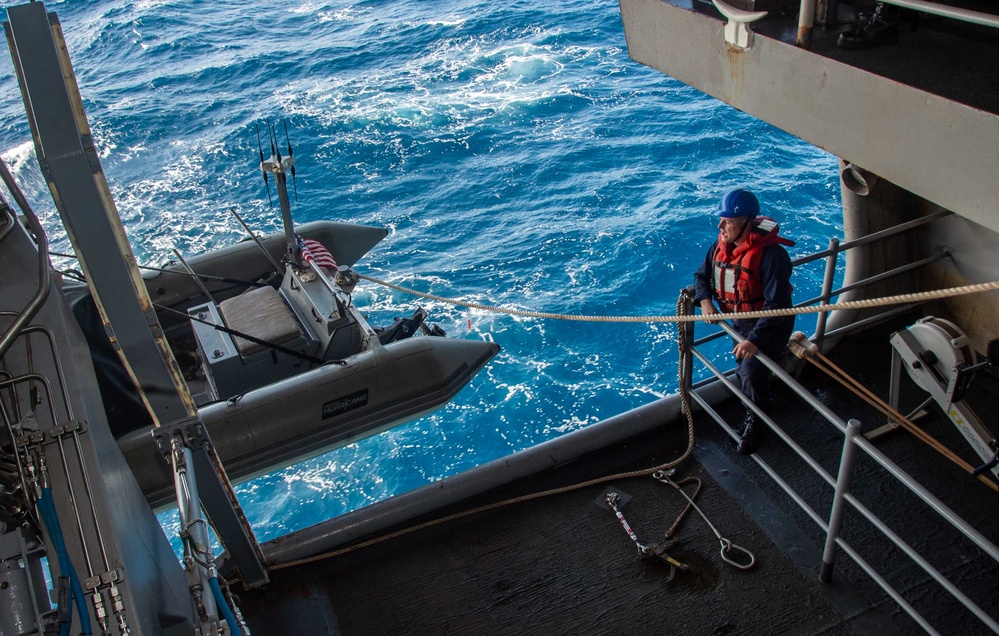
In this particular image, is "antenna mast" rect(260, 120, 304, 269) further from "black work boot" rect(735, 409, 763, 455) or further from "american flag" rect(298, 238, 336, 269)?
"black work boot" rect(735, 409, 763, 455)

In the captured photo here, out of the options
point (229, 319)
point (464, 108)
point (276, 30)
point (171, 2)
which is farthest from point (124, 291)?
point (171, 2)

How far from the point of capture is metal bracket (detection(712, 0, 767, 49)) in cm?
333

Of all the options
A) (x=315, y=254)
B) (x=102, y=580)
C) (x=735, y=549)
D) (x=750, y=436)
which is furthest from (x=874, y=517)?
(x=315, y=254)

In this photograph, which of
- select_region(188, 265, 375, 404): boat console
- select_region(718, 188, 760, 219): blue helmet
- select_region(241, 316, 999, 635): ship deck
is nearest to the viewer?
select_region(241, 316, 999, 635): ship deck

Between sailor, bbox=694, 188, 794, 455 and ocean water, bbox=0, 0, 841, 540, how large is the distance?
5241 millimetres

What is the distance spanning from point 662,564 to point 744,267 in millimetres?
1619

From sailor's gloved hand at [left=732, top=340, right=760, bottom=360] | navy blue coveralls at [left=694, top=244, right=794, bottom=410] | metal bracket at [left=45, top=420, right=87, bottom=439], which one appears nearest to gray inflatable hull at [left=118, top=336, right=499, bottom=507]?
navy blue coveralls at [left=694, top=244, right=794, bottom=410]

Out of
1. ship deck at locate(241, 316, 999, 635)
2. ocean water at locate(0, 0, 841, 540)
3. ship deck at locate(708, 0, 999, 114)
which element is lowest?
ocean water at locate(0, 0, 841, 540)

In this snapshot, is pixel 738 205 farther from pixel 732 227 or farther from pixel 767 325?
pixel 767 325

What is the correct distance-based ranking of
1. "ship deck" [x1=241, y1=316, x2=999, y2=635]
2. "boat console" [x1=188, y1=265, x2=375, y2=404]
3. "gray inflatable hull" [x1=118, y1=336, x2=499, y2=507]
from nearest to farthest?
"ship deck" [x1=241, y1=316, x2=999, y2=635], "gray inflatable hull" [x1=118, y1=336, x2=499, y2=507], "boat console" [x1=188, y1=265, x2=375, y2=404]

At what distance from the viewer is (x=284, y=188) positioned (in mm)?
8078

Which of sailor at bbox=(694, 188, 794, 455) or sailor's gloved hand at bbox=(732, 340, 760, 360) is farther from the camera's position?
sailor at bbox=(694, 188, 794, 455)

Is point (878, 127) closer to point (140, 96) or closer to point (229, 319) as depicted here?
point (229, 319)

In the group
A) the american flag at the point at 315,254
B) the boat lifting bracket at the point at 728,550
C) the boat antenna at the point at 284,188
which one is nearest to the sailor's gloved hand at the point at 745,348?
the boat lifting bracket at the point at 728,550
